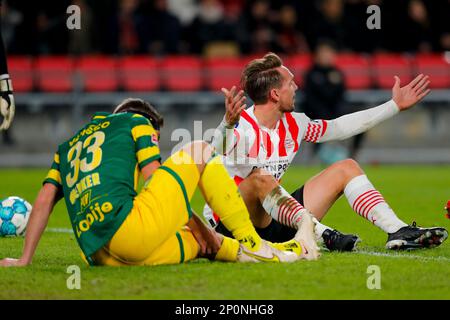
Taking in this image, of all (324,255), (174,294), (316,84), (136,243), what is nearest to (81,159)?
(136,243)

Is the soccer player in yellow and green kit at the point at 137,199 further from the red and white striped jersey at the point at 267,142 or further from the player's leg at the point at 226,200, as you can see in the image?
the red and white striped jersey at the point at 267,142

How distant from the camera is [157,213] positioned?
5.85 metres

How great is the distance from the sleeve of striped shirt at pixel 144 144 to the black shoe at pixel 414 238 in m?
2.07

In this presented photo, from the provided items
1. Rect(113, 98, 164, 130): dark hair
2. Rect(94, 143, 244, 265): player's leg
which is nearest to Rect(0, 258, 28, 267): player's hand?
Rect(94, 143, 244, 265): player's leg

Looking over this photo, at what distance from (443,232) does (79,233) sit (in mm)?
2760

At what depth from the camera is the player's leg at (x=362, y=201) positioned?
7.11 meters

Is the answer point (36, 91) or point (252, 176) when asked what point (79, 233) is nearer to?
point (252, 176)

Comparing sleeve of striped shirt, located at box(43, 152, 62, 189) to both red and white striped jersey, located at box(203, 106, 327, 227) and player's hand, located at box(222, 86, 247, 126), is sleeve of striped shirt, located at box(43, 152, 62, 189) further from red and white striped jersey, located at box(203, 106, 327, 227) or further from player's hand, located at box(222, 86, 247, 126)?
red and white striped jersey, located at box(203, 106, 327, 227)

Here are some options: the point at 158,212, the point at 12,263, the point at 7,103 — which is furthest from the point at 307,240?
the point at 7,103

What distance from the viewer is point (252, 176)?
6922mm

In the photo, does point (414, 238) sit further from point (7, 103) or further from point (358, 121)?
point (7, 103)

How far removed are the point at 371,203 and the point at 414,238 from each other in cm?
40

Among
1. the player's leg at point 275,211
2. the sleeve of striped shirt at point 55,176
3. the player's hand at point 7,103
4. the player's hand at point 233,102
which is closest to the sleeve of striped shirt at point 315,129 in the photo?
the player's leg at point 275,211

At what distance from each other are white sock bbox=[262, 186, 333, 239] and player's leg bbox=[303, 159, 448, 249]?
44 centimetres
